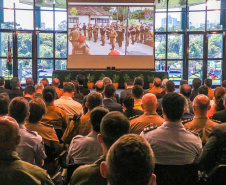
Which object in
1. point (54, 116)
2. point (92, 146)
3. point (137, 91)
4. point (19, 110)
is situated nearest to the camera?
point (92, 146)

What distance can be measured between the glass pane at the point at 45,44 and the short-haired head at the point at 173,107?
13.3m

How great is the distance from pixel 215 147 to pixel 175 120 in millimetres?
379

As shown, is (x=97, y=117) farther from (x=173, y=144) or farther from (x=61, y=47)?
(x=61, y=47)

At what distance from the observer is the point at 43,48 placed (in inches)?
622

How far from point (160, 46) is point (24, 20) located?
610 cm

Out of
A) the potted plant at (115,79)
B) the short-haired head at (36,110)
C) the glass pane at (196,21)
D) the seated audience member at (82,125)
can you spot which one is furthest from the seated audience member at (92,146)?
the glass pane at (196,21)

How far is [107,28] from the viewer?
14.7m

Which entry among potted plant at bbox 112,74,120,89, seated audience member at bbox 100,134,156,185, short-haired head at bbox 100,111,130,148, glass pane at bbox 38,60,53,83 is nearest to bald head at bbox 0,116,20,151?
short-haired head at bbox 100,111,130,148

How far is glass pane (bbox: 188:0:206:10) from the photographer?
51.1ft

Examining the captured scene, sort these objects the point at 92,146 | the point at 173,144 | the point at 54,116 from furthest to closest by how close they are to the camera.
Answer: the point at 54,116
the point at 92,146
the point at 173,144

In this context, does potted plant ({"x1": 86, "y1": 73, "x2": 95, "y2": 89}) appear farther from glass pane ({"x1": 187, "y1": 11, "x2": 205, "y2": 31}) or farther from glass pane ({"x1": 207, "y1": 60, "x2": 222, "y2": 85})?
glass pane ({"x1": 207, "y1": 60, "x2": 222, "y2": 85})

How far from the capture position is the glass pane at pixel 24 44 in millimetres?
15609

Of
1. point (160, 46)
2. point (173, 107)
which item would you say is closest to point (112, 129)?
point (173, 107)

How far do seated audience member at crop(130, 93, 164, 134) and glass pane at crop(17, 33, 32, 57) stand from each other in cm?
1269
